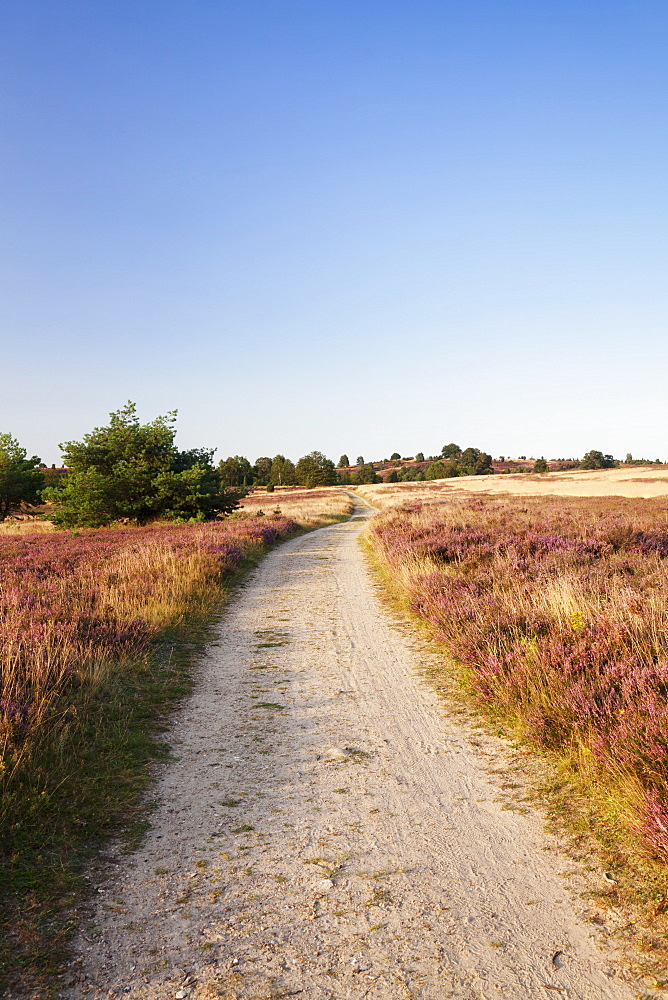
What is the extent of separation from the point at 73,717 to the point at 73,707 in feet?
0.35

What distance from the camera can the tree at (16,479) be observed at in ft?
117

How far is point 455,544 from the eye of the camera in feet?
44.4

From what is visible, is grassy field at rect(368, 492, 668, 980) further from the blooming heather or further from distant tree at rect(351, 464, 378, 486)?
distant tree at rect(351, 464, 378, 486)

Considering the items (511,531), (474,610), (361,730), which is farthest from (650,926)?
(511,531)

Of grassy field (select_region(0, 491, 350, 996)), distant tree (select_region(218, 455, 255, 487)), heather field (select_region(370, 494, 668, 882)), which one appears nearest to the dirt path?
grassy field (select_region(0, 491, 350, 996))

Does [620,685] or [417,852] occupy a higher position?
[620,685]

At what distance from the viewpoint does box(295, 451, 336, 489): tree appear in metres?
118

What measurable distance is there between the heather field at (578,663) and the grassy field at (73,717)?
3.40m

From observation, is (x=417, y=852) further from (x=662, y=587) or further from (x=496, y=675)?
(x=662, y=587)

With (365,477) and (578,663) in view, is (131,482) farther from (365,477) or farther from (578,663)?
(365,477)

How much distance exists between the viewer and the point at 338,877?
11.0 feet

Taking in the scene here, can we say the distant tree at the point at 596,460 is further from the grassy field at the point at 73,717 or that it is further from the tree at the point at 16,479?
the grassy field at the point at 73,717

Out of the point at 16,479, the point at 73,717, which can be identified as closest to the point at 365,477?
the point at 16,479

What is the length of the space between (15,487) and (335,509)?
77.8ft
